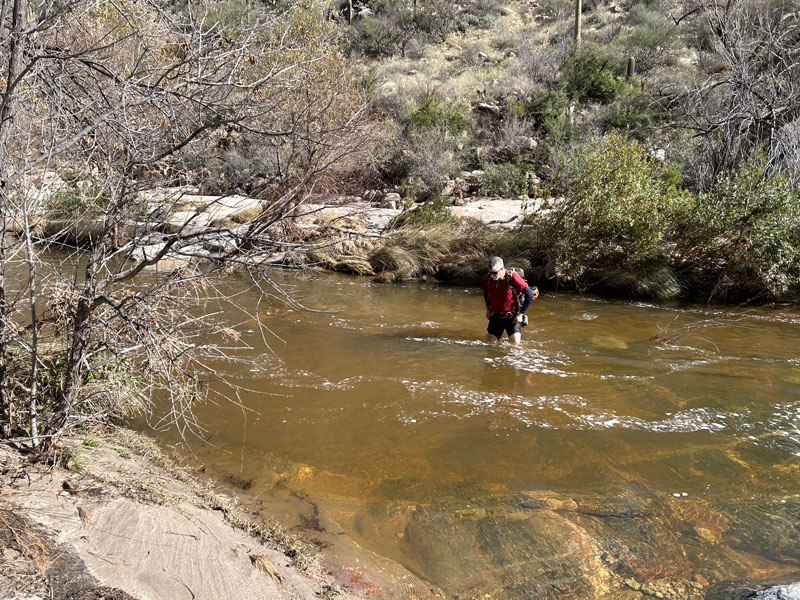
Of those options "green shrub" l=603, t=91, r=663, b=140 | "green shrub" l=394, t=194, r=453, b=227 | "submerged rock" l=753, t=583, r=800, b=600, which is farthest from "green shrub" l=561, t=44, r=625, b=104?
"submerged rock" l=753, t=583, r=800, b=600

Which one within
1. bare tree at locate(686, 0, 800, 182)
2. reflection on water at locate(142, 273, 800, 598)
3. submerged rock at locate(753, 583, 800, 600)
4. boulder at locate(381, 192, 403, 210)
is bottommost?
reflection on water at locate(142, 273, 800, 598)

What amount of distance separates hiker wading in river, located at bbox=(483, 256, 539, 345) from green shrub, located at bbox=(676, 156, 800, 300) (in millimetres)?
5253

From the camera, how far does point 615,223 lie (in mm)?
11992

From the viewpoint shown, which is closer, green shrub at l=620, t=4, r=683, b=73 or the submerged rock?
the submerged rock

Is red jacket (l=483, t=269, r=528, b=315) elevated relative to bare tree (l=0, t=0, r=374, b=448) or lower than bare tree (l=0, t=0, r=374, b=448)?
lower

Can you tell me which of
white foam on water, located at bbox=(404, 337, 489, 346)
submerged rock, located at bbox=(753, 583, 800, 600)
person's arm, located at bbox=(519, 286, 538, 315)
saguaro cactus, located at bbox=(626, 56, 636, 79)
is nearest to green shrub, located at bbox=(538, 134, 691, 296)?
white foam on water, located at bbox=(404, 337, 489, 346)

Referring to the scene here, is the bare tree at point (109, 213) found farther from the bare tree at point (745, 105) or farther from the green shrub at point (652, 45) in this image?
the green shrub at point (652, 45)

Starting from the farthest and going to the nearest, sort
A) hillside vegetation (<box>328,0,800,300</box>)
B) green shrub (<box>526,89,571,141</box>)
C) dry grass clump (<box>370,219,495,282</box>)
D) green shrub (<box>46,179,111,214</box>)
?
green shrub (<box>526,89,571,141</box>) → dry grass clump (<box>370,219,495,282</box>) → hillside vegetation (<box>328,0,800,300</box>) → green shrub (<box>46,179,111,214</box>)

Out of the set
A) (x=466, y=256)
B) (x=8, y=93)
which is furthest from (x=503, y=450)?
(x=466, y=256)

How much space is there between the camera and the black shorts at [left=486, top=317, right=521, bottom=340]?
863cm

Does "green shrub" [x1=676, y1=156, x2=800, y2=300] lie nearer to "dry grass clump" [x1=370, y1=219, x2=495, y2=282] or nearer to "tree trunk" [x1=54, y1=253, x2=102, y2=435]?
"dry grass clump" [x1=370, y1=219, x2=495, y2=282]

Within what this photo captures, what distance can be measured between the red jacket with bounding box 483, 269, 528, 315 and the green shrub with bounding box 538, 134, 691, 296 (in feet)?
14.2

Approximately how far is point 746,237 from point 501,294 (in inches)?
229

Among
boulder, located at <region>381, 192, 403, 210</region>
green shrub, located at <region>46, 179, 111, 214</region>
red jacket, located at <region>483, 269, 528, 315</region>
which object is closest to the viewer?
green shrub, located at <region>46, 179, 111, 214</region>
